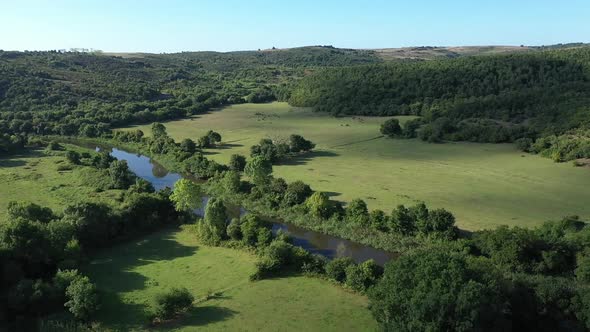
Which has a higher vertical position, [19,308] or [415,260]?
[415,260]

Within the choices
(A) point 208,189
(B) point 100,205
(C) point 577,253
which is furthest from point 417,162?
(B) point 100,205

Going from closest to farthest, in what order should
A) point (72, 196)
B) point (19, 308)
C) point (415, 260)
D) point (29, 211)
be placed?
point (415, 260) < point (19, 308) < point (29, 211) < point (72, 196)

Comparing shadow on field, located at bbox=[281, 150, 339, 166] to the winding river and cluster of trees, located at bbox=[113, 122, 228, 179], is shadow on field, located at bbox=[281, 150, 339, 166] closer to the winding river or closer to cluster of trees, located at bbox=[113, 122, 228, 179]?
cluster of trees, located at bbox=[113, 122, 228, 179]

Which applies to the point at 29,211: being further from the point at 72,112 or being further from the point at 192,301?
the point at 72,112

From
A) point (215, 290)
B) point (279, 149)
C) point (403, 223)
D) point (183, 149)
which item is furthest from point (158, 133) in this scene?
point (215, 290)

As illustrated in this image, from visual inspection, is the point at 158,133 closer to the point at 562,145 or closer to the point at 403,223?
the point at 403,223

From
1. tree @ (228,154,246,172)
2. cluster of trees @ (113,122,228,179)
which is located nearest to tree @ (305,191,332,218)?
cluster of trees @ (113,122,228,179)
